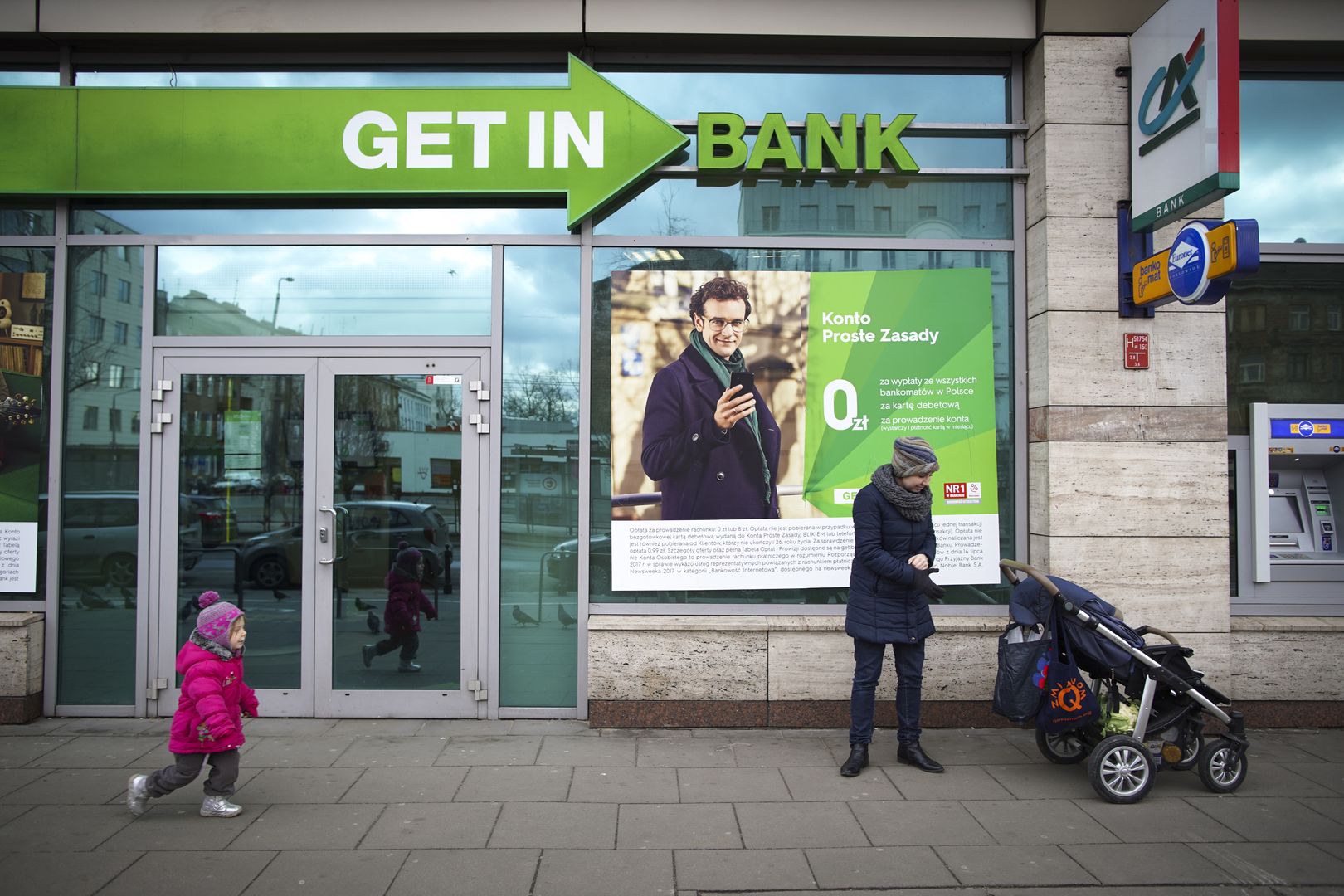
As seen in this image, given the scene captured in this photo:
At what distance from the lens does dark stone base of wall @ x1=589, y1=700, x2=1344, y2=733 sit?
6.13 m

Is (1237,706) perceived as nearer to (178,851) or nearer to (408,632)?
(408,632)

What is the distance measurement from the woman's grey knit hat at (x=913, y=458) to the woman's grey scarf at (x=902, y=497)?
63mm

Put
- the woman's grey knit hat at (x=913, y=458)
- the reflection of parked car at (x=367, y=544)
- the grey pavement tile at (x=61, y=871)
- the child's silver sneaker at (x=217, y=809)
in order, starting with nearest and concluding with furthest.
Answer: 1. the grey pavement tile at (x=61, y=871)
2. the child's silver sneaker at (x=217, y=809)
3. the woman's grey knit hat at (x=913, y=458)
4. the reflection of parked car at (x=367, y=544)

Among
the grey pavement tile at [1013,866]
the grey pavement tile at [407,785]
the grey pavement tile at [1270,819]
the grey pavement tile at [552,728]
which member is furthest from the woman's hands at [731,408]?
the grey pavement tile at [1270,819]

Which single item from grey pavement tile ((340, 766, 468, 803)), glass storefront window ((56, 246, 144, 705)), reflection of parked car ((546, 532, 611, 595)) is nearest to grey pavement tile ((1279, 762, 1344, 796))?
reflection of parked car ((546, 532, 611, 595))

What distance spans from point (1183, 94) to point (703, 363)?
336 centimetres

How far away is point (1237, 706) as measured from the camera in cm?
623

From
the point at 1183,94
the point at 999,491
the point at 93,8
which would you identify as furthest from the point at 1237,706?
the point at 93,8

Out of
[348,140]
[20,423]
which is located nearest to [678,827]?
[348,140]

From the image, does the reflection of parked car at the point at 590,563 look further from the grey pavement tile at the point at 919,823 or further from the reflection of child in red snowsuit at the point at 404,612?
the grey pavement tile at the point at 919,823

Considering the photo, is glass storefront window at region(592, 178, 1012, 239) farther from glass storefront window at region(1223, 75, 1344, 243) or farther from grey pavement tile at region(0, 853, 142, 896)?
grey pavement tile at region(0, 853, 142, 896)

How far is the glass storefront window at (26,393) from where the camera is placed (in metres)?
6.39

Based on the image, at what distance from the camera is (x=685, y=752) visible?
5.67 m

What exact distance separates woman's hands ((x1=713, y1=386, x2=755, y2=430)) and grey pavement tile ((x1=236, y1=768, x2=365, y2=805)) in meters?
3.12
